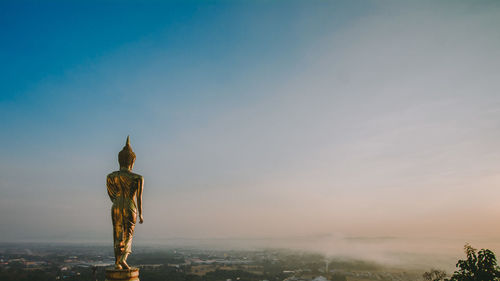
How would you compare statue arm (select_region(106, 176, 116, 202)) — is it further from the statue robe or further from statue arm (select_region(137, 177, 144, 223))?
statue arm (select_region(137, 177, 144, 223))

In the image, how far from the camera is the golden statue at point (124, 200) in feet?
19.7

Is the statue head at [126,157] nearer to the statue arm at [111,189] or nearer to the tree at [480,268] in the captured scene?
the statue arm at [111,189]

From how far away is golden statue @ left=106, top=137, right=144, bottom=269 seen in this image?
6012 millimetres

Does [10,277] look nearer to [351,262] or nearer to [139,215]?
[139,215]

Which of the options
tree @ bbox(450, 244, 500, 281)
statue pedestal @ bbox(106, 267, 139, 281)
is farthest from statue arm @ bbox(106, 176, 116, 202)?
tree @ bbox(450, 244, 500, 281)

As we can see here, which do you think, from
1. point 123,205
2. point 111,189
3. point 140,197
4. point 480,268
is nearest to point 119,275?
point 123,205

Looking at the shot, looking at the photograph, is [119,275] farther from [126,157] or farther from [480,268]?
[480,268]

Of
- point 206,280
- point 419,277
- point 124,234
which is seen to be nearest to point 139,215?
point 124,234

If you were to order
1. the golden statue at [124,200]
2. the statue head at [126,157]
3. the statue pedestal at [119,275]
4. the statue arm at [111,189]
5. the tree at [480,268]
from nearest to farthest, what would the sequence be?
the statue pedestal at [119,275]
the golden statue at [124,200]
the statue arm at [111,189]
the statue head at [126,157]
the tree at [480,268]

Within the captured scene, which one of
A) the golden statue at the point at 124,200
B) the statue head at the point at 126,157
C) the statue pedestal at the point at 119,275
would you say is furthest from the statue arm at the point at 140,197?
the statue pedestal at the point at 119,275

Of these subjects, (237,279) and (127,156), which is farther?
(237,279)

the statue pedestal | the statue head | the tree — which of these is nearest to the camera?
the statue pedestal

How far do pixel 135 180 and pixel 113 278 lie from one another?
176 centimetres

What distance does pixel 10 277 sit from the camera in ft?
225
